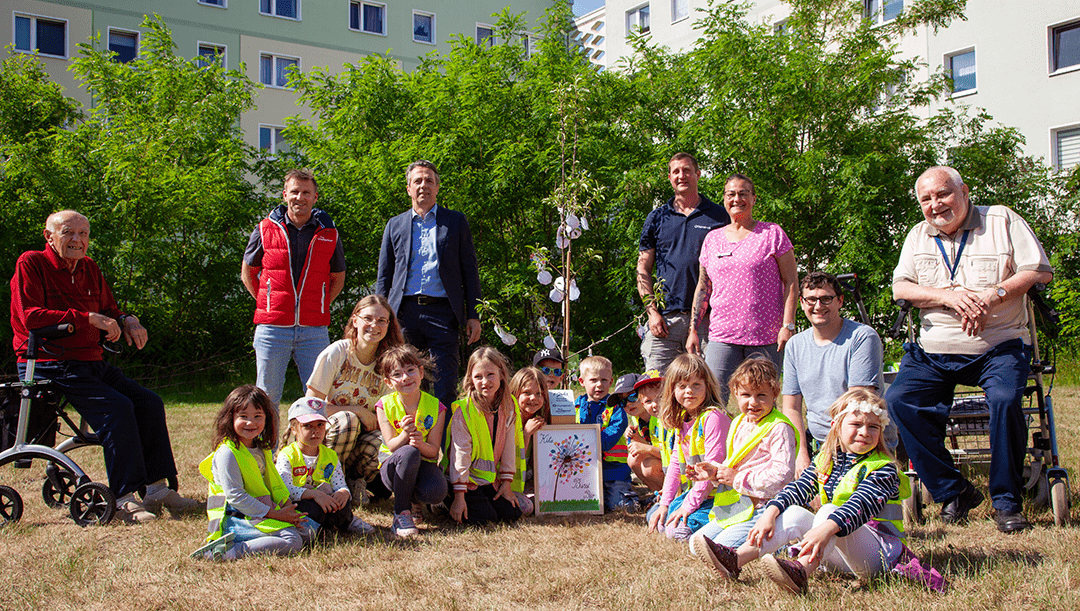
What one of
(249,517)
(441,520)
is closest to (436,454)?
(441,520)

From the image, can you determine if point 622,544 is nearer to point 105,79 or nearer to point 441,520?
point 441,520

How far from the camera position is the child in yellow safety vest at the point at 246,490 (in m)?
3.78

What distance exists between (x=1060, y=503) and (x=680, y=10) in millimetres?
26036

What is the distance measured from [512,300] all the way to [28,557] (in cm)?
738

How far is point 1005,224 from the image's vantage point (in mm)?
4156

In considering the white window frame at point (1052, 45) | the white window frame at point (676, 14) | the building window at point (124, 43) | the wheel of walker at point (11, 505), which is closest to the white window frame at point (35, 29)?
the building window at point (124, 43)

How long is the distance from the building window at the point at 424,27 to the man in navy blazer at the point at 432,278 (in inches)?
1036

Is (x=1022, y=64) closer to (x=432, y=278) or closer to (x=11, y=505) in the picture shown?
(x=432, y=278)

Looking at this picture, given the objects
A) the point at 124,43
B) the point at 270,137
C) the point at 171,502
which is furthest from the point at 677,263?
the point at 124,43

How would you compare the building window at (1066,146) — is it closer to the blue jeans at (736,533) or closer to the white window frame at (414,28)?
the blue jeans at (736,533)

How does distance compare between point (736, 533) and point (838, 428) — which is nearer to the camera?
point (838, 428)

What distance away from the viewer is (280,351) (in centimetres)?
522

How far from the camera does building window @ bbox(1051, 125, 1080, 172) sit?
17531 mm

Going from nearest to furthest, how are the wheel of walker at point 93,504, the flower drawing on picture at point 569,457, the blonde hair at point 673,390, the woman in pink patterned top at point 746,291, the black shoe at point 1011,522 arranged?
1. the black shoe at point 1011,522
2. the blonde hair at point 673,390
3. the wheel of walker at point 93,504
4. the flower drawing on picture at point 569,457
5. the woman in pink patterned top at point 746,291
